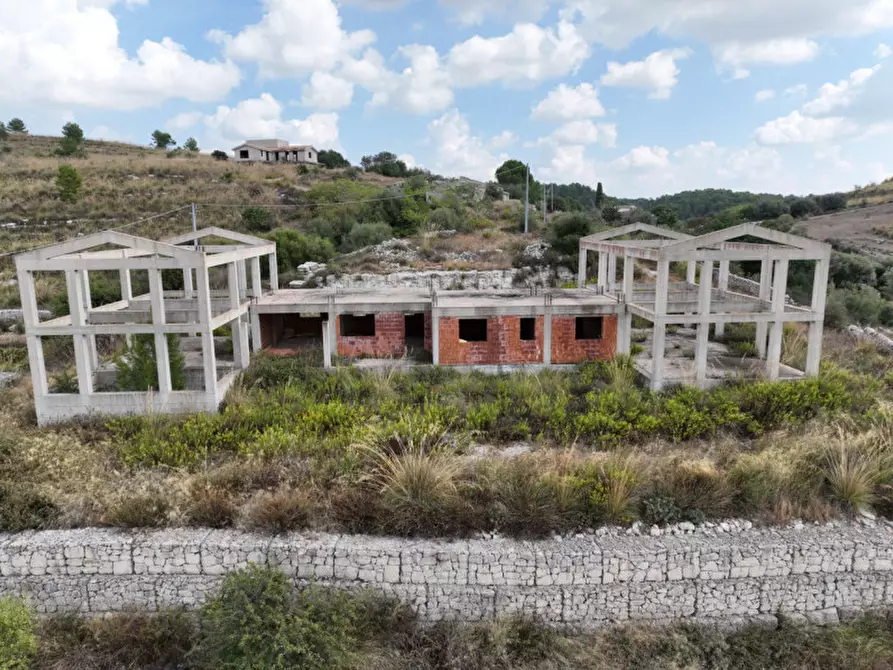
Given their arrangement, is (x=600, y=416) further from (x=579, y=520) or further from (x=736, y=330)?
(x=736, y=330)

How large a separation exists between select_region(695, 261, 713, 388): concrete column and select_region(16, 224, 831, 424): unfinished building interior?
0.03 meters

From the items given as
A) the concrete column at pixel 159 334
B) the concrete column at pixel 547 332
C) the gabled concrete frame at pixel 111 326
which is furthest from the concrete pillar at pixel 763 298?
the concrete column at pixel 159 334

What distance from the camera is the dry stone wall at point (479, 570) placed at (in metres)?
7.62

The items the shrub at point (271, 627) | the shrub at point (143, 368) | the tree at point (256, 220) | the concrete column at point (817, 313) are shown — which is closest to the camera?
the shrub at point (271, 627)

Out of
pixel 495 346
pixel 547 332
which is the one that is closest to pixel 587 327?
pixel 547 332

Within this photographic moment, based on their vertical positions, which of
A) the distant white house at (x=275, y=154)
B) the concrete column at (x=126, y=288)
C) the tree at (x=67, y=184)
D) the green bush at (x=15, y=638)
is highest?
the distant white house at (x=275, y=154)

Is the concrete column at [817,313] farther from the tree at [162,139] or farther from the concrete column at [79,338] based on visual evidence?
the tree at [162,139]

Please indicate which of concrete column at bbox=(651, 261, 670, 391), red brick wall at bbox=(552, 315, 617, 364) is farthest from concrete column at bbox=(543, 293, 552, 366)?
concrete column at bbox=(651, 261, 670, 391)

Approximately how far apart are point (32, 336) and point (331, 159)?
58609 mm

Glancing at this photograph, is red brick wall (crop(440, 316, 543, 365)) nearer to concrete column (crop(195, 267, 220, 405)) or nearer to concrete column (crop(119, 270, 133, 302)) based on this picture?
concrete column (crop(195, 267, 220, 405))

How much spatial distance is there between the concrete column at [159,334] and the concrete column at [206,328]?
0.67 m

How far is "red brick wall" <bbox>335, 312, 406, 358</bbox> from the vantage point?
15.3 metres

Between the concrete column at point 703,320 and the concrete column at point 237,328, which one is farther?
the concrete column at point 237,328

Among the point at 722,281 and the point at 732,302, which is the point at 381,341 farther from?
the point at 722,281
